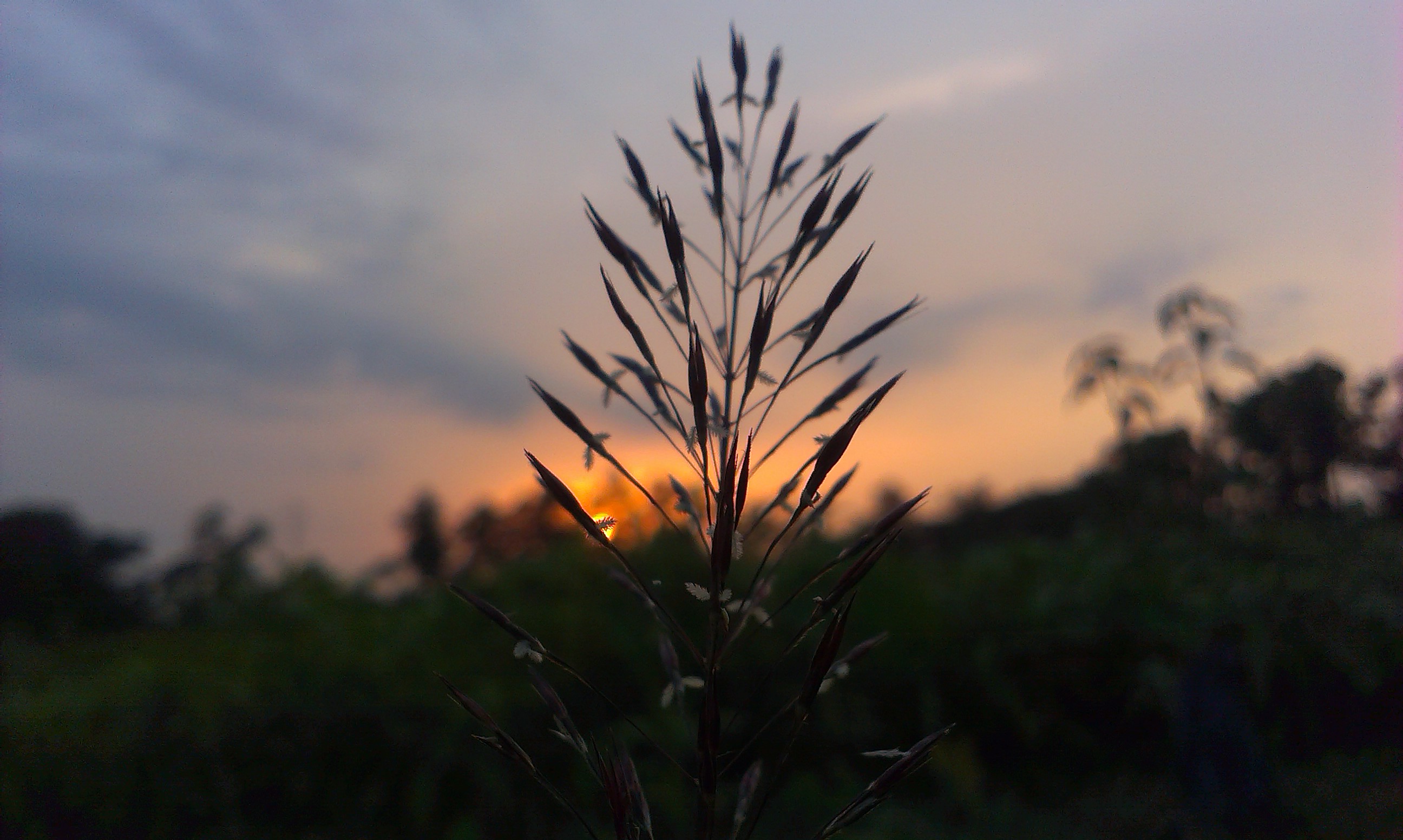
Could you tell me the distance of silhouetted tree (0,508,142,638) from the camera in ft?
36.8

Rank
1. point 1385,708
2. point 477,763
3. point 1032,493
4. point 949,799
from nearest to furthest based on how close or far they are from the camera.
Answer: point 477,763
point 949,799
point 1385,708
point 1032,493

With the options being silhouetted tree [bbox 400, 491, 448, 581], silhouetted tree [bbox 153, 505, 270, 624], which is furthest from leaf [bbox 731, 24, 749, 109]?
silhouetted tree [bbox 400, 491, 448, 581]

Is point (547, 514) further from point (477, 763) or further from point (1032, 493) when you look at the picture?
point (1032, 493)

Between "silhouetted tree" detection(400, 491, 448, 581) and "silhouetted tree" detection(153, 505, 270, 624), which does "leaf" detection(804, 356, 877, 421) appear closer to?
"silhouetted tree" detection(153, 505, 270, 624)

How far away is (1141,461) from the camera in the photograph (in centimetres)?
639

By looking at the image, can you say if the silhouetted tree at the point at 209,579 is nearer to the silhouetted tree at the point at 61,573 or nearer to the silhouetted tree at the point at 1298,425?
the silhouetted tree at the point at 61,573

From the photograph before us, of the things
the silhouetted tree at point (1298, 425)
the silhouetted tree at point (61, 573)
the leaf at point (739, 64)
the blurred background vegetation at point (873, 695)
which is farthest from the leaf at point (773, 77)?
the silhouetted tree at point (61, 573)

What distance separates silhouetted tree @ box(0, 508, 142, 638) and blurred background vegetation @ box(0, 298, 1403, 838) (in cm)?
621

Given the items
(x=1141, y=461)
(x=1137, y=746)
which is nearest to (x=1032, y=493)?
(x=1141, y=461)

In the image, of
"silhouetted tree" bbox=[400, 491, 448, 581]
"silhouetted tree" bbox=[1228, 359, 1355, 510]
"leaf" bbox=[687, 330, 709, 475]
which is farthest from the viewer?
"silhouetted tree" bbox=[400, 491, 448, 581]

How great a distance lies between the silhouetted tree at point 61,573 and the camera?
11.2m

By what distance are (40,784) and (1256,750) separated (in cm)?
584

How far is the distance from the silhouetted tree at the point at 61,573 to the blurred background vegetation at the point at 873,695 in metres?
6.21

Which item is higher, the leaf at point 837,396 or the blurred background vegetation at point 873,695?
the leaf at point 837,396
